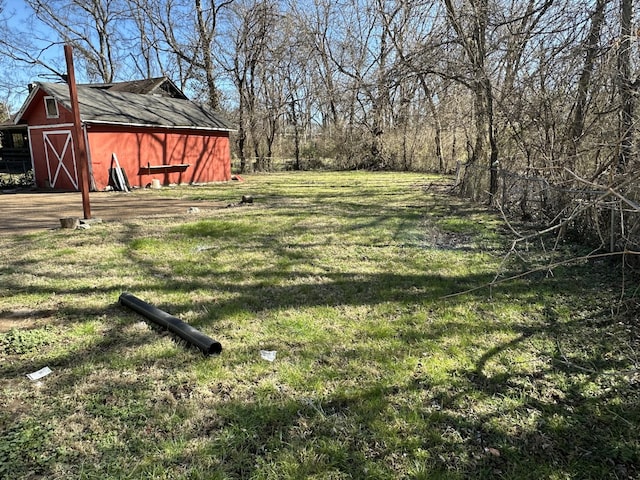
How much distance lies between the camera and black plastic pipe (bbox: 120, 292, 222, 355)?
3.00m

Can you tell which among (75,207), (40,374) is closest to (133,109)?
(75,207)

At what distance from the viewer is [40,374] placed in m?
2.71

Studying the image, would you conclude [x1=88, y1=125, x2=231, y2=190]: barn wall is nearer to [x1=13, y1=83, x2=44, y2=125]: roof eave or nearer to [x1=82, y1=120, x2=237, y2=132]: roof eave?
[x1=82, y1=120, x2=237, y2=132]: roof eave

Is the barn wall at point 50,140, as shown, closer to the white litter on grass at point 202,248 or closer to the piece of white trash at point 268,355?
the white litter on grass at point 202,248

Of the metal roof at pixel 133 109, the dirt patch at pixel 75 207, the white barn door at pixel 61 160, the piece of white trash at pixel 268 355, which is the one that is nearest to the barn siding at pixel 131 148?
the white barn door at pixel 61 160

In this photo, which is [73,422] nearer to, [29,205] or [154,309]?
[154,309]

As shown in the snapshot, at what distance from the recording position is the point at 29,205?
10.7m

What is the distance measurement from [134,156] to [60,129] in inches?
95.8

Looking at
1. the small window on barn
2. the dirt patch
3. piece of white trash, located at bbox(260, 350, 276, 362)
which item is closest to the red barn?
the small window on barn

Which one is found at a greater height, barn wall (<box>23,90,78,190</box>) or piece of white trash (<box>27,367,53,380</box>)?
barn wall (<box>23,90,78,190</box>)

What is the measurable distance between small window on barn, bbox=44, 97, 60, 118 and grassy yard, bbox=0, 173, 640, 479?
10.5m

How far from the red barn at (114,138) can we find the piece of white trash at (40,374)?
481 inches

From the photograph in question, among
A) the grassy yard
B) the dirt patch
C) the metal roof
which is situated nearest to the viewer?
the grassy yard

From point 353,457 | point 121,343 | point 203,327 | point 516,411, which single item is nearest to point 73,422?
point 121,343
